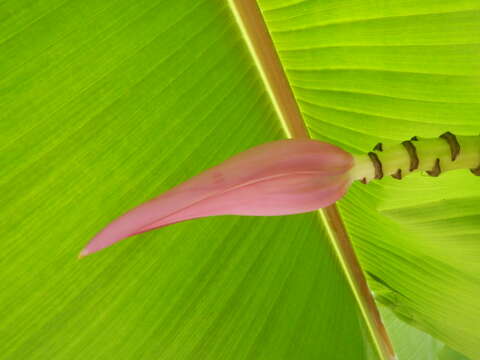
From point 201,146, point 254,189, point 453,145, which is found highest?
point 201,146

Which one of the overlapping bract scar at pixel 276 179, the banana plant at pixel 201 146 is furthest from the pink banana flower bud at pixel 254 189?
the banana plant at pixel 201 146

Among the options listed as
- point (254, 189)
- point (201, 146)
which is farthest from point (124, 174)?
point (254, 189)

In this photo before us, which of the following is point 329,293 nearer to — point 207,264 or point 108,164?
point 207,264

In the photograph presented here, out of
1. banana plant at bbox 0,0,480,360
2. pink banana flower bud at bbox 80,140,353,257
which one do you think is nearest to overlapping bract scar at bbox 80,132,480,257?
pink banana flower bud at bbox 80,140,353,257

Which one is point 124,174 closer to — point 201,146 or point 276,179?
point 201,146

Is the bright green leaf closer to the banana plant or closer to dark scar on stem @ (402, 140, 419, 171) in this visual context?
the banana plant

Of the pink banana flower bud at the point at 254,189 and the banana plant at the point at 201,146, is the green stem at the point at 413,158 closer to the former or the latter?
the pink banana flower bud at the point at 254,189
